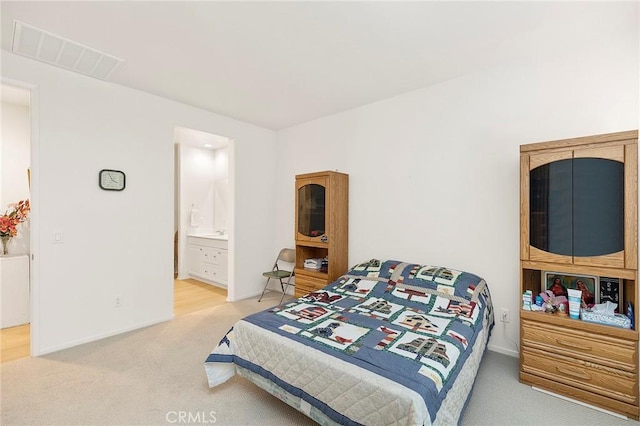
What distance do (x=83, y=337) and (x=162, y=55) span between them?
8.78 ft

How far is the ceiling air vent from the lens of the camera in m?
2.14

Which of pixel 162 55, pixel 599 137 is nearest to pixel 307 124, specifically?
pixel 162 55

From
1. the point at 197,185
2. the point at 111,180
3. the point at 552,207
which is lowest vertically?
the point at 552,207

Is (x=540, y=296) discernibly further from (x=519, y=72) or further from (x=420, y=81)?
(x=420, y=81)

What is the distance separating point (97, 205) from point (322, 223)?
2.32m

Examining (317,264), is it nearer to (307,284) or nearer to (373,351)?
(307,284)

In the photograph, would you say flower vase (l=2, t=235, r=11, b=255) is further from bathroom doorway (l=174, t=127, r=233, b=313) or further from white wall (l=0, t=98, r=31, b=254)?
bathroom doorway (l=174, t=127, r=233, b=313)

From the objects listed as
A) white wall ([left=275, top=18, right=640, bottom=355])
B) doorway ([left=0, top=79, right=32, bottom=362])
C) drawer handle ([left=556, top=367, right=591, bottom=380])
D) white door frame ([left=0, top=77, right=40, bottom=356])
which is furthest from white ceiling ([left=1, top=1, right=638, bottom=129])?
drawer handle ([left=556, top=367, right=591, bottom=380])

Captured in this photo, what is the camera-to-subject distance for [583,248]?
6.38ft

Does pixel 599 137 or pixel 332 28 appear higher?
pixel 332 28

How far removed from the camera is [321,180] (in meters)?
3.48

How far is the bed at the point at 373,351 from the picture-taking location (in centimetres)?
138

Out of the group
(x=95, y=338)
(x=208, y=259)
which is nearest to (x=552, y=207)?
(x=95, y=338)

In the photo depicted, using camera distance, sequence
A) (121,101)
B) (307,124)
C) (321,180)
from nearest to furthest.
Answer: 1. (121,101)
2. (321,180)
3. (307,124)
